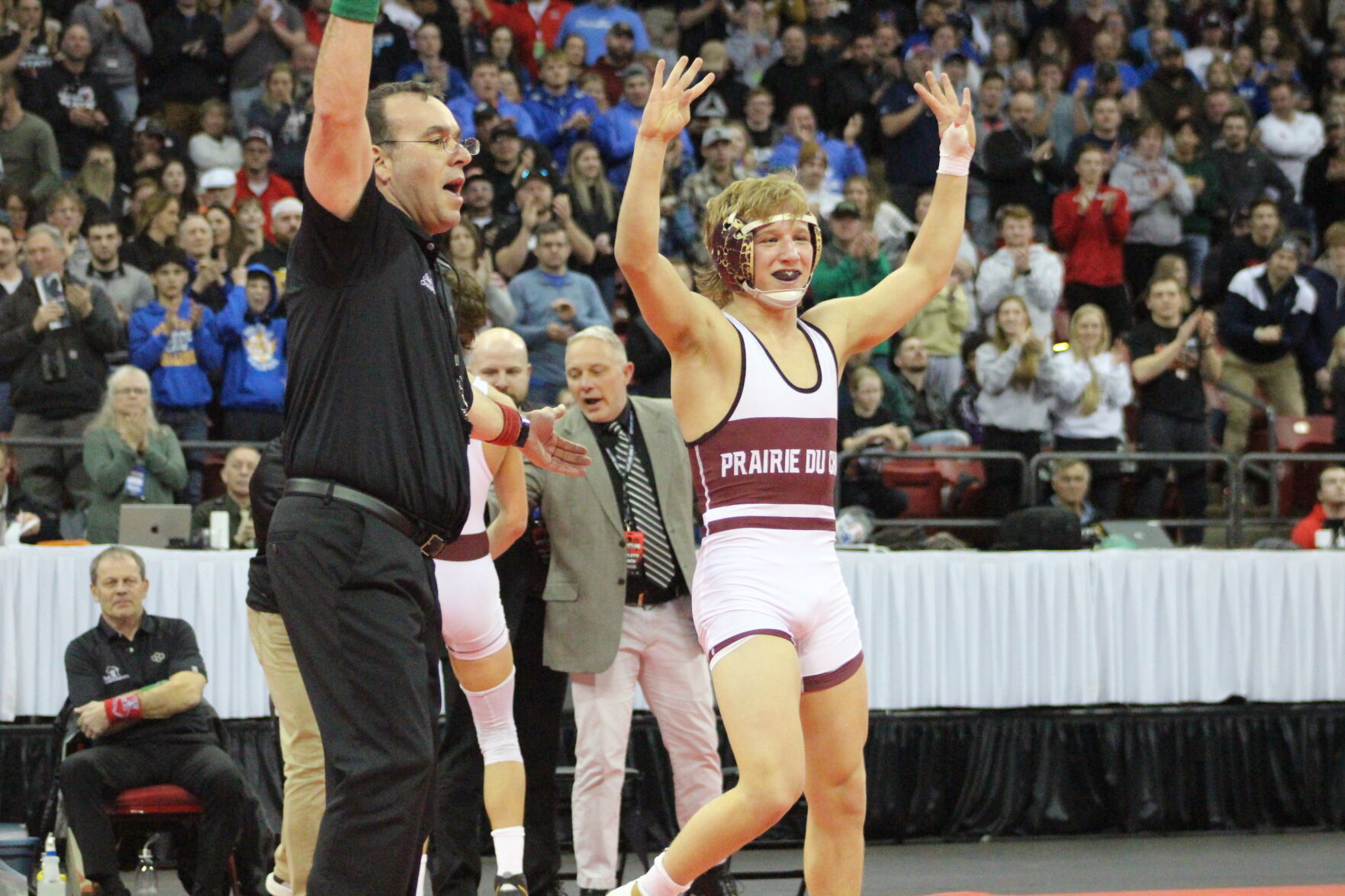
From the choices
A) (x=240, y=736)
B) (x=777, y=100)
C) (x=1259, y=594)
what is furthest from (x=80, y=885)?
(x=777, y=100)

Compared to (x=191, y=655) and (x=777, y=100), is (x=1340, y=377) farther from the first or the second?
(x=191, y=655)

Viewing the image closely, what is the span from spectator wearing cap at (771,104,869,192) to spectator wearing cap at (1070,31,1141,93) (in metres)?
2.39

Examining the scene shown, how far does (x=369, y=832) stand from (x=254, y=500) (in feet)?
6.71

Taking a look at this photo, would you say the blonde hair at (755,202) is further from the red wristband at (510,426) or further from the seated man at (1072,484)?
the seated man at (1072,484)

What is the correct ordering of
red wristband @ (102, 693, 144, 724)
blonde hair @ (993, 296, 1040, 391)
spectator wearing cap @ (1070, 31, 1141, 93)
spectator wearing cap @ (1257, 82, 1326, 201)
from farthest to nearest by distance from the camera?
spectator wearing cap @ (1070, 31, 1141, 93), spectator wearing cap @ (1257, 82, 1326, 201), blonde hair @ (993, 296, 1040, 391), red wristband @ (102, 693, 144, 724)

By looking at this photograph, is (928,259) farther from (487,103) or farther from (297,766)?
(487,103)

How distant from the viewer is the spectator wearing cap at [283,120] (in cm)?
1108

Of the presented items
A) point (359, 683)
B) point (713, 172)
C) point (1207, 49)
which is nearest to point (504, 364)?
point (359, 683)

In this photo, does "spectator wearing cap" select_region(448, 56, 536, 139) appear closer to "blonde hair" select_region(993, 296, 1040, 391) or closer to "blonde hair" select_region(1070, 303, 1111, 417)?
"blonde hair" select_region(993, 296, 1040, 391)

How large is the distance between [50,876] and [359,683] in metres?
3.20

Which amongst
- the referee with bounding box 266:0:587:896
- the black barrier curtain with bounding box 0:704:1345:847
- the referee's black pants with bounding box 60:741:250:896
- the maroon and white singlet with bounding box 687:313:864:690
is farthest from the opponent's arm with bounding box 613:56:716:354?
the black barrier curtain with bounding box 0:704:1345:847

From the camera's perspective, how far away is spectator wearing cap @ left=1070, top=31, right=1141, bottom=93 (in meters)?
13.6

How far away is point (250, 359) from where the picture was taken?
9.09 metres

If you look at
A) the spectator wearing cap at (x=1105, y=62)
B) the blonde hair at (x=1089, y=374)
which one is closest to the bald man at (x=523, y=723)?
the blonde hair at (x=1089, y=374)
